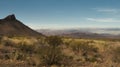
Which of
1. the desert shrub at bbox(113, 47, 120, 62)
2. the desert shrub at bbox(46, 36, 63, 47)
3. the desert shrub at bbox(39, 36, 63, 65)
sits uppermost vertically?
the desert shrub at bbox(46, 36, 63, 47)

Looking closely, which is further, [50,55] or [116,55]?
[116,55]

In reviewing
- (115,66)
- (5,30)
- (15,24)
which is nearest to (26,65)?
(115,66)

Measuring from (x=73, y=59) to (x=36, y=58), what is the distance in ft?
13.8

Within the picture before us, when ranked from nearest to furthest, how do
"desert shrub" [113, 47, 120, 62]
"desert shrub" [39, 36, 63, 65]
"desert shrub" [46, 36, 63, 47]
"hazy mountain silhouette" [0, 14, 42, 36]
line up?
"desert shrub" [39, 36, 63, 65], "desert shrub" [113, 47, 120, 62], "desert shrub" [46, 36, 63, 47], "hazy mountain silhouette" [0, 14, 42, 36]

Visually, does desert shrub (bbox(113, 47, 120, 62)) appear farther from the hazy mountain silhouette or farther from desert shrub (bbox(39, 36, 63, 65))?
the hazy mountain silhouette

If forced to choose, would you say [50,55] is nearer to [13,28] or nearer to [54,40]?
[54,40]

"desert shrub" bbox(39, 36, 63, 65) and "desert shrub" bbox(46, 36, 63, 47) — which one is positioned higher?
"desert shrub" bbox(46, 36, 63, 47)

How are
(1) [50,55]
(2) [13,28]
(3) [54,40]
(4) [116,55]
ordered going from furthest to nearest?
(2) [13,28] → (3) [54,40] → (4) [116,55] → (1) [50,55]

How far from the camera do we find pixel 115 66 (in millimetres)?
21312

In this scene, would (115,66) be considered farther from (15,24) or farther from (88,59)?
(15,24)

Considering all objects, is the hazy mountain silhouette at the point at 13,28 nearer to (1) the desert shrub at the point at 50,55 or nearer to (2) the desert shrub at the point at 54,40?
(2) the desert shrub at the point at 54,40

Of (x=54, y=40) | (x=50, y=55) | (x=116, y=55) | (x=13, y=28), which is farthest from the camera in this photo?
(x=13, y=28)

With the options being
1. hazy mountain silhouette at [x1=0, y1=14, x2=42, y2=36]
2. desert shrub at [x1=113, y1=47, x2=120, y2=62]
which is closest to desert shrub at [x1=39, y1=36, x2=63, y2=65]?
desert shrub at [x1=113, y1=47, x2=120, y2=62]

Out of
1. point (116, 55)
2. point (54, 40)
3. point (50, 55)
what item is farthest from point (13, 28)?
point (50, 55)
